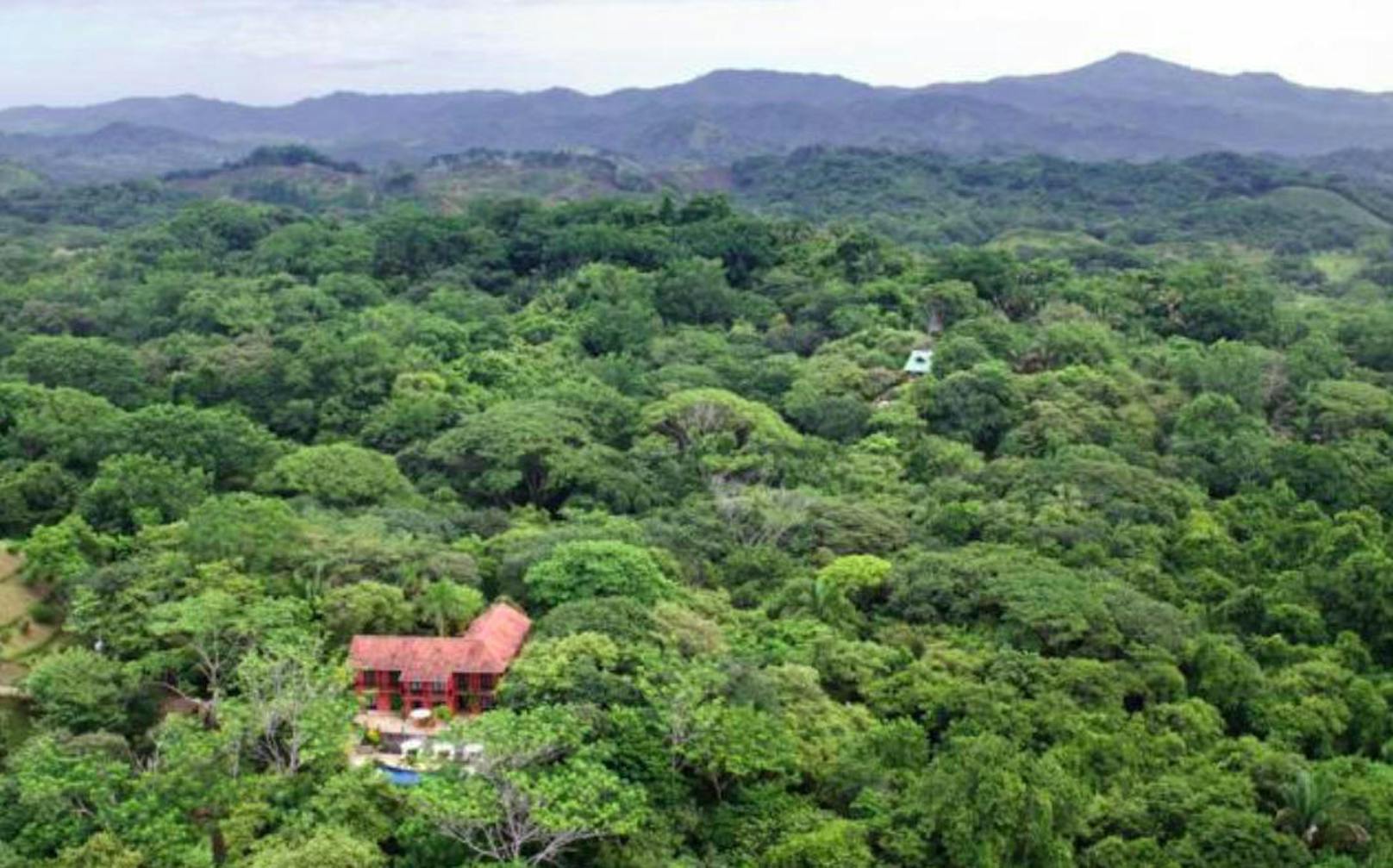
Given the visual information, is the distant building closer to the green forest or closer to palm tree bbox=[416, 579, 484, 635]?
the green forest

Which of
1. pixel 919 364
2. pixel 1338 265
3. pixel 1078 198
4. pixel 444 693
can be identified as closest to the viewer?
pixel 444 693

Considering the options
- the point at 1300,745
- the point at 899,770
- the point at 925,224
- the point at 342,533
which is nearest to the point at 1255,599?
the point at 1300,745

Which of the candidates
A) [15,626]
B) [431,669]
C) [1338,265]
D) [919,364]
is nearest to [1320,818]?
[431,669]

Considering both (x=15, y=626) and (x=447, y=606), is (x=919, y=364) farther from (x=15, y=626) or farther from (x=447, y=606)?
(x=15, y=626)

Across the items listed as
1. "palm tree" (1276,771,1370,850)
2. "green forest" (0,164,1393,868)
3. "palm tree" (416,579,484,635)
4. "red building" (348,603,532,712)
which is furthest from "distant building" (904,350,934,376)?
"palm tree" (1276,771,1370,850)

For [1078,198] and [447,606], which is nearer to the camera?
[447,606]

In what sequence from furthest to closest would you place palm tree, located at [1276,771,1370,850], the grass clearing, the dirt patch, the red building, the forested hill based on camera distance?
the forested hill < the grass clearing < the dirt patch < the red building < palm tree, located at [1276,771,1370,850]

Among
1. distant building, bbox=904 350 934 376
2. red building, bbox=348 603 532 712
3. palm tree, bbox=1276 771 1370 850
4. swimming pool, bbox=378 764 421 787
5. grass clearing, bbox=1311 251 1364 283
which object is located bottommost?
grass clearing, bbox=1311 251 1364 283

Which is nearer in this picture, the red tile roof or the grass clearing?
the red tile roof
